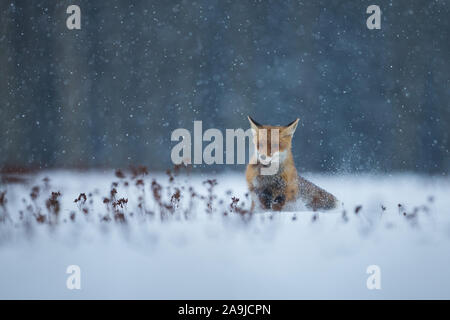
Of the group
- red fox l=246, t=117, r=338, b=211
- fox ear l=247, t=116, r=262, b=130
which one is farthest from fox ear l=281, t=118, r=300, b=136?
fox ear l=247, t=116, r=262, b=130

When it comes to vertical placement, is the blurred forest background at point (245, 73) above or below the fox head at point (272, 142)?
above

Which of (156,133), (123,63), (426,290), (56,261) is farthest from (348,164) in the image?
(56,261)

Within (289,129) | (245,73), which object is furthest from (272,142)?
(245,73)

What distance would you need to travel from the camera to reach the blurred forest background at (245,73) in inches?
119

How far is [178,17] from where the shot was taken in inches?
122

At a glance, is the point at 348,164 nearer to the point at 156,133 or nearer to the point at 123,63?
the point at 156,133

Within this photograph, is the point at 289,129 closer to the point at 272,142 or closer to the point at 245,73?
the point at 272,142

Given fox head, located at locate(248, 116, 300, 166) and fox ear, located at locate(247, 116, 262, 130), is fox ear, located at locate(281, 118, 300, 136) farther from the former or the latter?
fox ear, located at locate(247, 116, 262, 130)

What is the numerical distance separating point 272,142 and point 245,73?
72cm

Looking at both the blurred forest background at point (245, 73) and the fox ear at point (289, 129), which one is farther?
the blurred forest background at point (245, 73)

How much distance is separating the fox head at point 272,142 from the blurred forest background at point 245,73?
29cm

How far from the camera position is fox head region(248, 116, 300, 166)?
106 inches

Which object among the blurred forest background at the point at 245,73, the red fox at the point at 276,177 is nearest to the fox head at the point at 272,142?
the red fox at the point at 276,177

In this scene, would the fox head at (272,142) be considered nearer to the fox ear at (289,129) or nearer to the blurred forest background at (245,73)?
the fox ear at (289,129)
